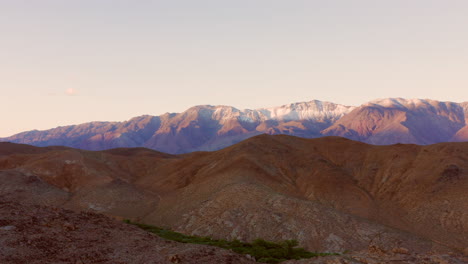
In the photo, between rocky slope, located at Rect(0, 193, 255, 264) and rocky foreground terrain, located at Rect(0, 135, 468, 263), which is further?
rocky foreground terrain, located at Rect(0, 135, 468, 263)

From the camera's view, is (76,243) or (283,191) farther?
(283,191)

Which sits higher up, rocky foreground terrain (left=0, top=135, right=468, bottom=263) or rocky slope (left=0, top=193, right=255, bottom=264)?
rocky slope (left=0, top=193, right=255, bottom=264)

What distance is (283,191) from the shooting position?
209 ft

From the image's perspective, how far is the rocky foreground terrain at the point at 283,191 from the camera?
157ft

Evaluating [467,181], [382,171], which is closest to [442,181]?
[467,181]

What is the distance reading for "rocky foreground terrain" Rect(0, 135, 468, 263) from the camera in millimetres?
47781

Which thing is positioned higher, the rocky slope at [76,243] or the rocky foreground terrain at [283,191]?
the rocky slope at [76,243]

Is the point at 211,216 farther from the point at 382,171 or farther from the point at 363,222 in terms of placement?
the point at 382,171

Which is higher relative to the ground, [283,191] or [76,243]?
[76,243]

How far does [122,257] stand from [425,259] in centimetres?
1374

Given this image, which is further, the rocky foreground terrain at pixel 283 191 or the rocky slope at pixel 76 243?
the rocky foreground terrain at pixel 283 191

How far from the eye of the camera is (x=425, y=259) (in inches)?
638

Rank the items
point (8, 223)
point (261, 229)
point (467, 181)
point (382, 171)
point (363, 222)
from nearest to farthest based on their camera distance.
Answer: point (8, 223) → point (261, 229) → point (363, 222) → point (467, 181) → point (382, 171)

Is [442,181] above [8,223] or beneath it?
beneath
